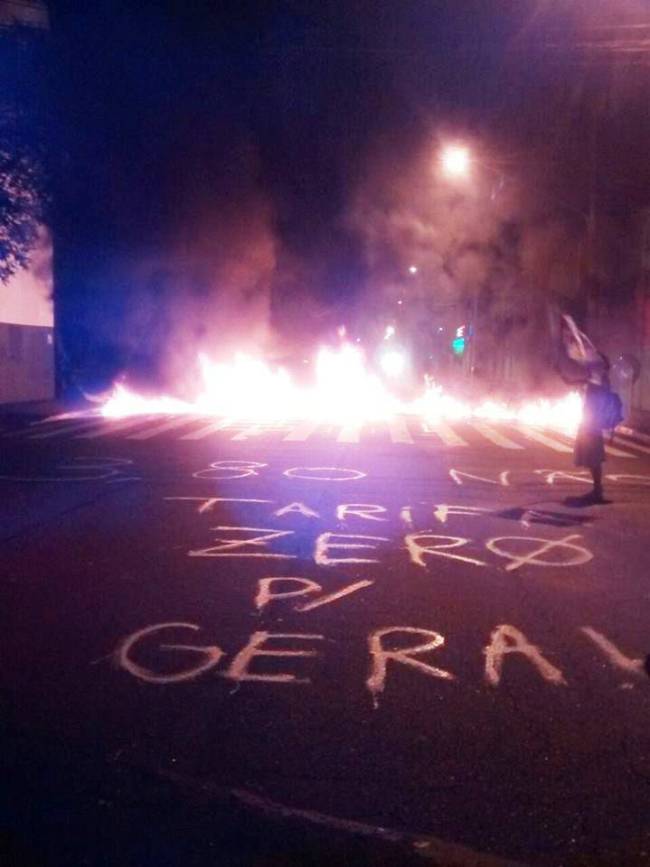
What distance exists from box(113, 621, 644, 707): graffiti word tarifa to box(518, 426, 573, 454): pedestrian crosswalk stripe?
1291 cm

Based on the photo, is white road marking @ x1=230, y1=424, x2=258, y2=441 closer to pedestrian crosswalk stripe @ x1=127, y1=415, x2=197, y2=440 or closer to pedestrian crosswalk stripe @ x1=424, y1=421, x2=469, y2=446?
pedestrian crosswalk stripe @ x1=127, y1=415, x2=197, y2=440

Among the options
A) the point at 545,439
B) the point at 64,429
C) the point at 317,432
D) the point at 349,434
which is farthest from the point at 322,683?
the point at 64,429

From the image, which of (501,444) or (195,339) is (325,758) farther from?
(195,339)

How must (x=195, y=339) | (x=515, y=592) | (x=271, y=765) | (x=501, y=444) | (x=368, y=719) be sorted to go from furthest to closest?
1. (x=195, y=339)
2. (x=501, y=444)
3. (x=515, y=592)
4. (x=368, y=719)
5. (x=271, y=765)

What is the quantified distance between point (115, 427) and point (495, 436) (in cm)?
751

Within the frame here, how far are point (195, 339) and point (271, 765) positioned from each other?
33992 millimetres

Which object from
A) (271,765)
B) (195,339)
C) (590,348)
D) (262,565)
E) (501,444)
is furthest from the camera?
(195,339)

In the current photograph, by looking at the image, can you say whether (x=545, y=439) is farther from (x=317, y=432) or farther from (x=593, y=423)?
(x=593, y=423)

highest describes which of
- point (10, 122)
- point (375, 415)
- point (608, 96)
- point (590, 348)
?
point (608, 96)

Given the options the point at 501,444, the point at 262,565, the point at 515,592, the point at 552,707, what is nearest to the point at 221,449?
the point at 501,444

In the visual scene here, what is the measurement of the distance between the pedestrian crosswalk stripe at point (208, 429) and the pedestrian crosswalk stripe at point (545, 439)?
6062mm

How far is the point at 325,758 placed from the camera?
4.50 metres

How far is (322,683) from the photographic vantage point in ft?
Result: 17.9

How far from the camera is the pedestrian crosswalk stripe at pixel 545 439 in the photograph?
771 inches
